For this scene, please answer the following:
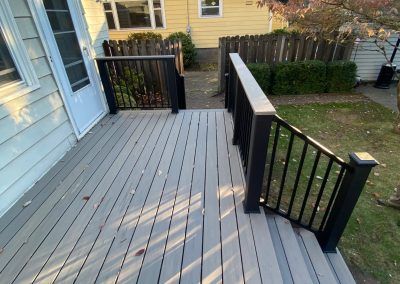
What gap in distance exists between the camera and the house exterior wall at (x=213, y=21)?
27.5 feet

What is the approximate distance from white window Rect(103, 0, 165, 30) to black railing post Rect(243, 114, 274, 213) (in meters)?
8.39

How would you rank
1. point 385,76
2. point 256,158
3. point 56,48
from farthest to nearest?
point 385,76
point 56,48
point 256,158

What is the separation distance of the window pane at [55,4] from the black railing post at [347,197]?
3291 millimetres

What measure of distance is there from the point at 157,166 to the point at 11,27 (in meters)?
1.81

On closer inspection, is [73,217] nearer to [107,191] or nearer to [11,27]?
[107,191]

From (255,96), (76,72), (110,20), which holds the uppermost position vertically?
(110,20)

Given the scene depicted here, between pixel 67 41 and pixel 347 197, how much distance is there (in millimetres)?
3426

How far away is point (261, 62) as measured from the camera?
5.61m

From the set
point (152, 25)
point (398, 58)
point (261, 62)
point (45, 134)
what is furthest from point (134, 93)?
point (398, 58)

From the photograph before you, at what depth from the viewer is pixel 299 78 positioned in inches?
214

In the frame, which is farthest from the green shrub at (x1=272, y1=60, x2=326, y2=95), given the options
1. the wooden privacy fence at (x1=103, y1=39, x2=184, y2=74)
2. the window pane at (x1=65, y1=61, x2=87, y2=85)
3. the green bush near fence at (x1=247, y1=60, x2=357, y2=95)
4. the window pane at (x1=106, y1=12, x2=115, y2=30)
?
the window pane at (x1=106, y1=12, x2=115, y2=30)

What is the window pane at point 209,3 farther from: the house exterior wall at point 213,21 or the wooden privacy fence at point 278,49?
the wooden privacy fence at point 278,49

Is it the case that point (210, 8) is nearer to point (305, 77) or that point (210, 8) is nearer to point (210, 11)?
point (210, 11)

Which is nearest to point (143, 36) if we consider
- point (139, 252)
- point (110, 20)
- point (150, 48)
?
point (110, 20)
